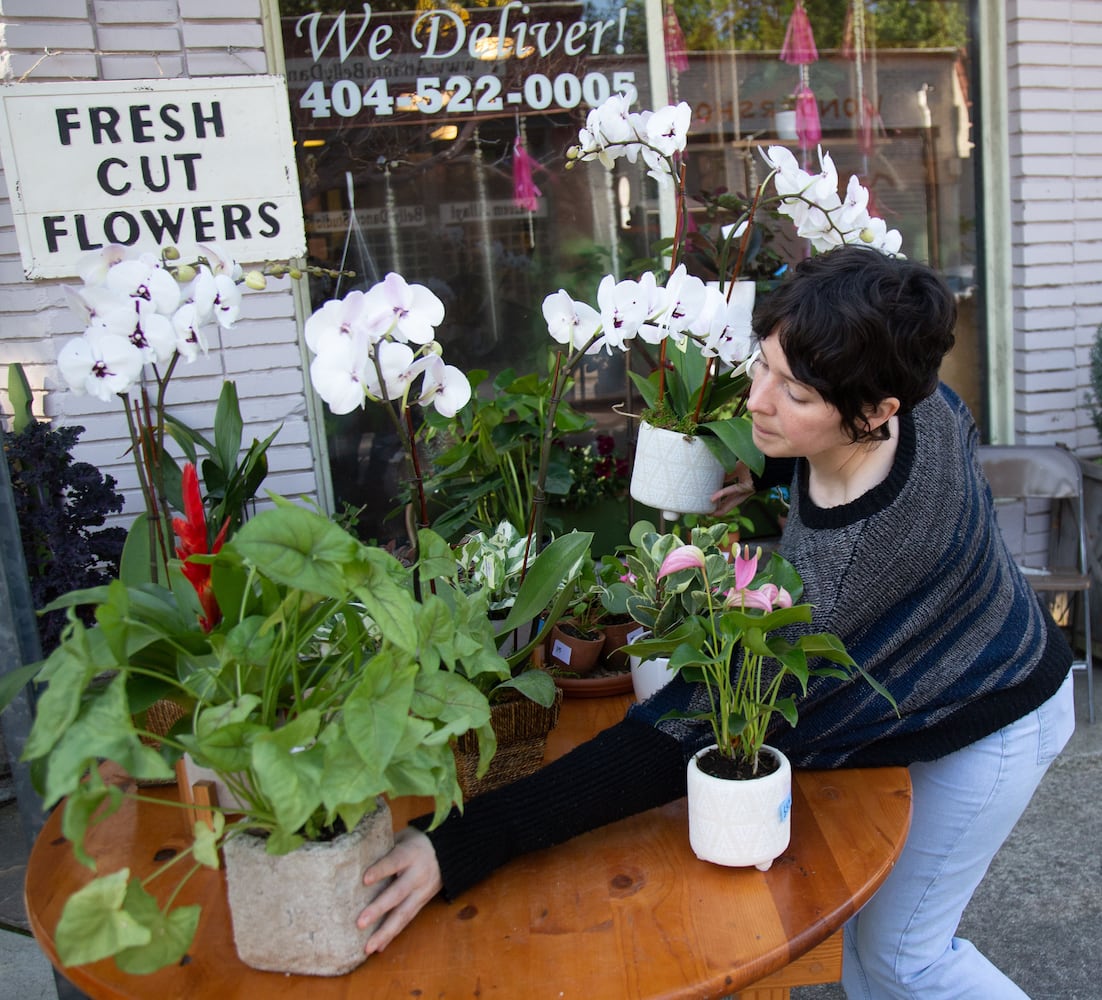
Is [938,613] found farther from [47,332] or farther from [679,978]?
[47,332]

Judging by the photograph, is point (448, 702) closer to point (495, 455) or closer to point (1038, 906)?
point (495, 455)

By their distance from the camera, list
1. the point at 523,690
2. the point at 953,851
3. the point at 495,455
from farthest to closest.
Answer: the point at 495,455, the point at 953,851, the point at 523,690

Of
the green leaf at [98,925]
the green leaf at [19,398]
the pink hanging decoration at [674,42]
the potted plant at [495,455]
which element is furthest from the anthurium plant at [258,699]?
the pink hanging decoration at [674,42]

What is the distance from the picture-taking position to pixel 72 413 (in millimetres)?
3225

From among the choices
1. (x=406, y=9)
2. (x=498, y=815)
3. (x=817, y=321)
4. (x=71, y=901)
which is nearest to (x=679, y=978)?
(x=498, y=815)

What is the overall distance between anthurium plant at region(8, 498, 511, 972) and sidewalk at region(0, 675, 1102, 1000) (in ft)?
6.09

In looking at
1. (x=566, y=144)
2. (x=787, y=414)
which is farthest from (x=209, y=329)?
(x=787, y=414)

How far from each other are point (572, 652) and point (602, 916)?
652mm

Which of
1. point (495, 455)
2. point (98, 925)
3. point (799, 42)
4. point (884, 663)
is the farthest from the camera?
point (799, 42)

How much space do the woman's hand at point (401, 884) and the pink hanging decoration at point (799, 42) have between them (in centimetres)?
371

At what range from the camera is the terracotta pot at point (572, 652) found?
73.6 inches

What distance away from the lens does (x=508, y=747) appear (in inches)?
59.4

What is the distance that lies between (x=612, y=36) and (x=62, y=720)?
3422 millimetres

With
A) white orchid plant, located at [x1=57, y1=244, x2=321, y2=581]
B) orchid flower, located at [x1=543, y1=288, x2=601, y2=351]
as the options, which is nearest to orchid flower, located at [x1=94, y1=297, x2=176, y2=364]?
white orchid plant, located at [x1=57, y1=244, x2=321, y2=581]
